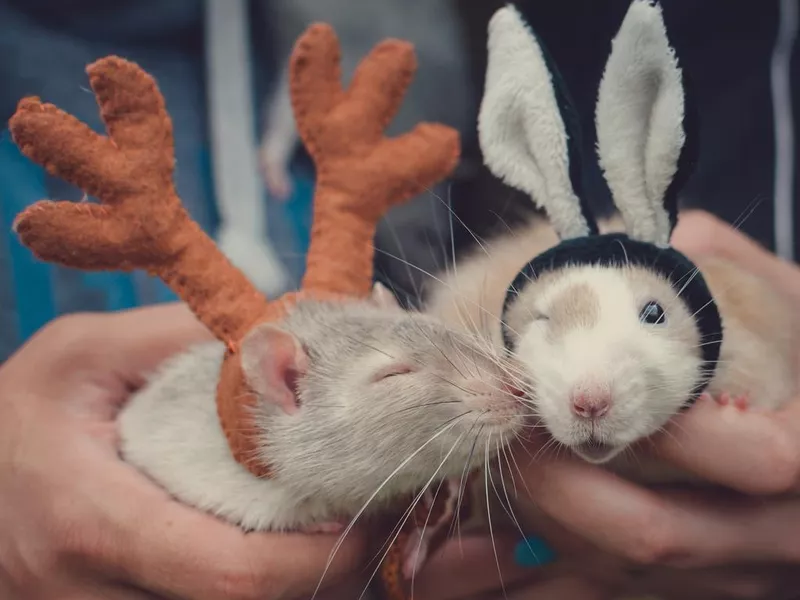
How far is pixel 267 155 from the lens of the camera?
1.35 meters

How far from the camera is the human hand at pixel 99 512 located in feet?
2.55

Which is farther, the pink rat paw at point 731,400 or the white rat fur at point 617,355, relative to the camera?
the pink rat paw at point 731,400

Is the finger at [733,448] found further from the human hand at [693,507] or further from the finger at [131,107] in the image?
the finger at [131,107]

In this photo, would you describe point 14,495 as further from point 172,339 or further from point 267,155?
point 267,155

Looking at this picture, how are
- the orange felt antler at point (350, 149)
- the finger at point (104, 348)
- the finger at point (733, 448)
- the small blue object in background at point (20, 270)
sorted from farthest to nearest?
the small blue object in background at point (20, 270) → the finger at point (104, 348) → the orange felt antler at point (350, 149) → the finger at point (733, 448)

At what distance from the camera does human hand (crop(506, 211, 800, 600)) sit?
0.73m

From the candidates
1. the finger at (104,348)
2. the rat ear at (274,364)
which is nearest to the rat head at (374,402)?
the rat ear at (274,364)

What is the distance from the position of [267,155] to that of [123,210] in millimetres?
643

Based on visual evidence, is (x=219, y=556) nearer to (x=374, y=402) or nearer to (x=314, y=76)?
(x=374, y=402)

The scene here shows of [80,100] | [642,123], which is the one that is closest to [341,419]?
[642,123]

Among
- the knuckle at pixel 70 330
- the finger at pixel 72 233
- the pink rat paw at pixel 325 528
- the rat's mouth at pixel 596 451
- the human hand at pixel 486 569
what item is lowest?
the human hand at pixel 486 569

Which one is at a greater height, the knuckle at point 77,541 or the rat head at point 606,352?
the rat head at point 606,352

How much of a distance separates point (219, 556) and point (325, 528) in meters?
0.11

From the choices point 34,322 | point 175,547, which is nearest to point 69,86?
point 34,322
